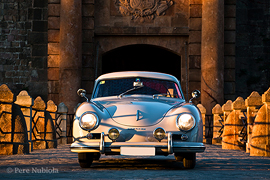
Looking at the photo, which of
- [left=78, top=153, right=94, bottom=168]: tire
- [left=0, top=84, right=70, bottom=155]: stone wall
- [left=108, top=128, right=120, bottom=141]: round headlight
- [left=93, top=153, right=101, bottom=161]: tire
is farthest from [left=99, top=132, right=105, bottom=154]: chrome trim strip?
[left=0, top=84, right=70, bottom=155]: stone wall

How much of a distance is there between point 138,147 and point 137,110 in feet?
1.96

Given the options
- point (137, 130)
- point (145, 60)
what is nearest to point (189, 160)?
point (137, 130)

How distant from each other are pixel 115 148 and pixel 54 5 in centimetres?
1390

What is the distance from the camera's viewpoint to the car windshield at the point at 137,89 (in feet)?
24.9

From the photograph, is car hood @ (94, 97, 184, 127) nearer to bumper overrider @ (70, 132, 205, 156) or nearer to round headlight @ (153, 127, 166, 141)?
round headlight @ (153, 127, 166, 141)

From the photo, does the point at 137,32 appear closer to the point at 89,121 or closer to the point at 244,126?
the point at 244,126

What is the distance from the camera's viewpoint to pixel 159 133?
6.31m

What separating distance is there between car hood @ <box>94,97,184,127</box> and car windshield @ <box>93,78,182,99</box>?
551 millimetres

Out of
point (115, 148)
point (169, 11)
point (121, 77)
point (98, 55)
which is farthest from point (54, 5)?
point (115, 148)

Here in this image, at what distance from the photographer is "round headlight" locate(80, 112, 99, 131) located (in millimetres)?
6402

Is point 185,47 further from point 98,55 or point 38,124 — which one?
point 38,124

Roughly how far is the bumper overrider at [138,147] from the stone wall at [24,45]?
1352 centimetres

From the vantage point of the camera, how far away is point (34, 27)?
19875mm

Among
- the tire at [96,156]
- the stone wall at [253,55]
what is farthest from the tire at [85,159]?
the stone wall at [253,55]
